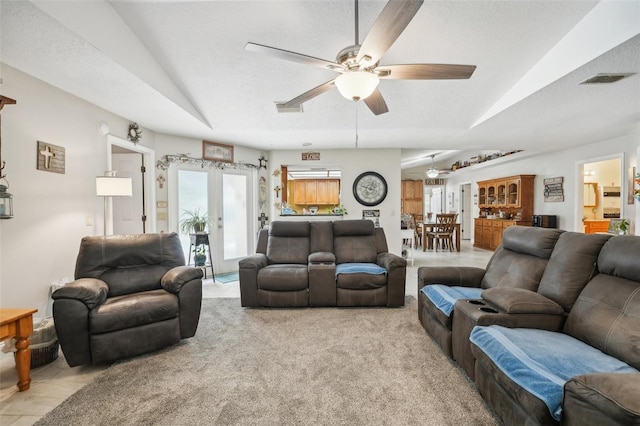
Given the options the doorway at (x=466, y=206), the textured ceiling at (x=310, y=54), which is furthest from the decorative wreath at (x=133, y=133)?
the doorway at (x=466, y=206)

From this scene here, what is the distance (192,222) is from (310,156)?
2.67 metres

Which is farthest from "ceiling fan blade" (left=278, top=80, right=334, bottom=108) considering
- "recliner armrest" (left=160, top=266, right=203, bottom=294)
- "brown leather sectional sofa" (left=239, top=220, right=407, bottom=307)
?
"brown leather sectional sofa" (left=239, top=220, right=407, bottom=307)

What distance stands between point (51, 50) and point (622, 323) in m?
4.09

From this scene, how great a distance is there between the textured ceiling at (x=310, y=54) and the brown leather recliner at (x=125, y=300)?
62.1 inches

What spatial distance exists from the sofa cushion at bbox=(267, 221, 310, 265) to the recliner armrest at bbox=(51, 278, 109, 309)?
187 centimetres

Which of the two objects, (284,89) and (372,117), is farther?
(372,117)

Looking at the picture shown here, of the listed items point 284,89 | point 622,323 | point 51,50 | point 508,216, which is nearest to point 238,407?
point 622,323

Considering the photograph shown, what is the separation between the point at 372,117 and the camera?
4047mm

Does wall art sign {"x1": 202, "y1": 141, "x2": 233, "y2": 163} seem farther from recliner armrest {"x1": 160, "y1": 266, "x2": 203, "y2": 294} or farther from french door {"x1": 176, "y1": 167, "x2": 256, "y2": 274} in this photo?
recliner armrest {"x1": 160, "y1": 266, "x2": 203, "y2": 294}

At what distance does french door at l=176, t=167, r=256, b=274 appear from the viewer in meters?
4.81

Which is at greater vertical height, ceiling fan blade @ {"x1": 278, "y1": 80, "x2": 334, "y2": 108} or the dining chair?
ceiling fan blade @ {"x1": 278, "y1": 80, "x2": 334, "y2": 108}

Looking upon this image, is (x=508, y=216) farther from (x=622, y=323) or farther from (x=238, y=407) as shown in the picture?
(x=238, y=407)

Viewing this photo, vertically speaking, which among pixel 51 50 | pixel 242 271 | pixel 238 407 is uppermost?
pixel 51 50

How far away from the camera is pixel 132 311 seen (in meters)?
2.18
